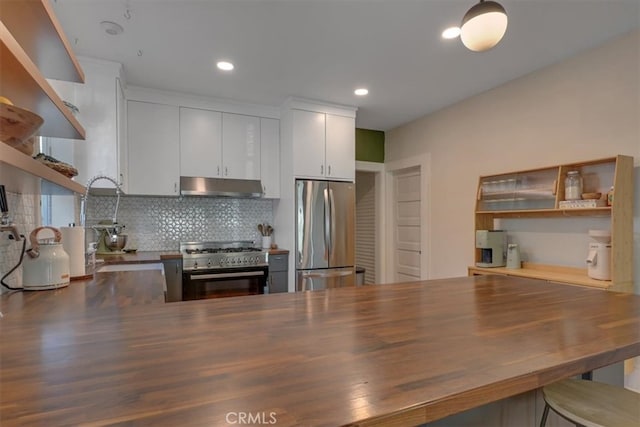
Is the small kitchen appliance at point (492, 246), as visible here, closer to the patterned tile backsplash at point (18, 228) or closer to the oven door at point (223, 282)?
the oven door at point (223, 282)

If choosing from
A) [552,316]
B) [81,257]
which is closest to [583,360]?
[552,316]

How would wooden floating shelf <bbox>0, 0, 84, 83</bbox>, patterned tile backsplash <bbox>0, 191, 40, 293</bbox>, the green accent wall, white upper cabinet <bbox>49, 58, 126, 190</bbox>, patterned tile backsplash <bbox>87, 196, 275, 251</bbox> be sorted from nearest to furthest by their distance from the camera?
wooden floating shelf <bbox>0, 0, 84, 83</bbox>, patterned tile backsplash <bbox>0, 191, 40, 293</bbox>, white upper cabinet <bbox>49, 58, 126, 190</bbox>, patterned tile backsplash <bbox>87, 196, 275, 251</bbox>, the green accent wall

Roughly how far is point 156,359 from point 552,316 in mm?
1174

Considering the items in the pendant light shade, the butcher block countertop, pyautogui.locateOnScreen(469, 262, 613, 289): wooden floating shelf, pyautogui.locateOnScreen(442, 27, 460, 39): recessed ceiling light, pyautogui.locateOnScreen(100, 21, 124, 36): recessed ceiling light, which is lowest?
pyautogui.locateOnScreen(469, 262, 613, 289): wooden floating shelf

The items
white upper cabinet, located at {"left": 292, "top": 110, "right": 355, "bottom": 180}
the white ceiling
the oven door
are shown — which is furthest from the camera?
white upper cabinet, located at {"left": 292, "top": 110, "right": 355, "bottom": 180}

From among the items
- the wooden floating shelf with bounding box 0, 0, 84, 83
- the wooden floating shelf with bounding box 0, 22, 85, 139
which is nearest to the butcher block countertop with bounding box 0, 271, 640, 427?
the wooden floating shelf with bounding box 0, 22, 85, 139

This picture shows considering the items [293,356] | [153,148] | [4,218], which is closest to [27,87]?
[4,218]

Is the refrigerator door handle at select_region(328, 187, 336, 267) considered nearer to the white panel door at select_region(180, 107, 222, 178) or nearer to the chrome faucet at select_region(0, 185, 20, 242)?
the white panel door at select_region(180, 107, 222, 178)

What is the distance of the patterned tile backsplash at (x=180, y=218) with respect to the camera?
3602 mm

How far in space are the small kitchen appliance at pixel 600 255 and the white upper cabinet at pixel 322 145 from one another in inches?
92.1

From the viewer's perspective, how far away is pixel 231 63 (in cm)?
285

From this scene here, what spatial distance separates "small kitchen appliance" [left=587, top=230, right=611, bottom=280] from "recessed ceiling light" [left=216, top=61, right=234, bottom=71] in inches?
120

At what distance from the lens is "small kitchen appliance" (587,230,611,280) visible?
229 cm

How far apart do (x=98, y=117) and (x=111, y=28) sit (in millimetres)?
893
